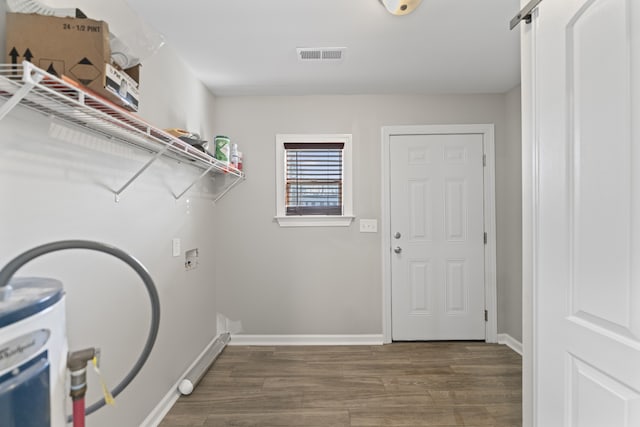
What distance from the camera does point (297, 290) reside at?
3.25m

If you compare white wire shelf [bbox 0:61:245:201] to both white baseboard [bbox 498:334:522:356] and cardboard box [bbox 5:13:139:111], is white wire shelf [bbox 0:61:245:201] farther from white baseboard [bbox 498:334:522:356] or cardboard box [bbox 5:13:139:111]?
white baseboard [bbox 498:334:522:356]

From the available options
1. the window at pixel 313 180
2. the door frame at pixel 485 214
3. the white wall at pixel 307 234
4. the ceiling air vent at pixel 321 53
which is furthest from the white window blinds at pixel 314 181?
the ceiling air vent at pixel 321 53

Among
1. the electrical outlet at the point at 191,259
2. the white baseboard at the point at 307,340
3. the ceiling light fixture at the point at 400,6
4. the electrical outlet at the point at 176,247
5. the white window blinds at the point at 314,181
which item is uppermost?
the ceiling light fixture at the point at 400,6

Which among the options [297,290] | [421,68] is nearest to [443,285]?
[297,290]

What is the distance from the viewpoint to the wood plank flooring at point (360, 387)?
2068 mm

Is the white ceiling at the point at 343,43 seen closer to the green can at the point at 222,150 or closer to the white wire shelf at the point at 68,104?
the green can at the point at 222,150

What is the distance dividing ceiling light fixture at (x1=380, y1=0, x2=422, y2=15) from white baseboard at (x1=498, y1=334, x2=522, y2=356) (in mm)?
2823

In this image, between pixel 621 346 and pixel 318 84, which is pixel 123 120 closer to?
pixel 621 346

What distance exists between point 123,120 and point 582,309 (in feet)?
5.59

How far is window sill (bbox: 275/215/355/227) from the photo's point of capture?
3.23m

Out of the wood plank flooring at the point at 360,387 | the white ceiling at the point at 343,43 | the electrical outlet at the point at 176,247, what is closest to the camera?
the white ceiling at the point at 343,43

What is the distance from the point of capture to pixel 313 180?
330 cm

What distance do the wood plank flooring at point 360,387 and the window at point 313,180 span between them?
1.25 meters

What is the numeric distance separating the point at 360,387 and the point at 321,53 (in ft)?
7.82
